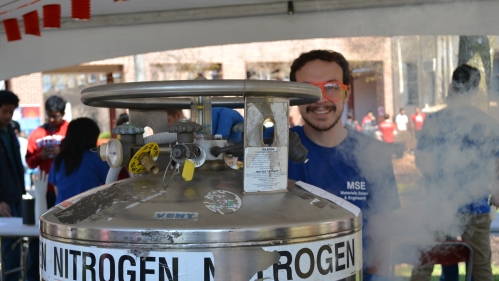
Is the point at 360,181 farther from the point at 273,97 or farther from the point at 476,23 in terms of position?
the point at 476,23

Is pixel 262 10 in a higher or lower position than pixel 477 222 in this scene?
higher

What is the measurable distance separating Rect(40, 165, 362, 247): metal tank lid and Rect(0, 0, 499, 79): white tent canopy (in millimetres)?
1891

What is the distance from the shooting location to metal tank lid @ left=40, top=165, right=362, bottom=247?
115 centimetres

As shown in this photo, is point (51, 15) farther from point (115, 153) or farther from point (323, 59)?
point (115, 153)

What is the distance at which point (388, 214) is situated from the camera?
2.37 metres

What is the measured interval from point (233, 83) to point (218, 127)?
1031mm

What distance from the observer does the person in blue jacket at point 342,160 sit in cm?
226

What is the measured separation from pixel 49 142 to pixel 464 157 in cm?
354

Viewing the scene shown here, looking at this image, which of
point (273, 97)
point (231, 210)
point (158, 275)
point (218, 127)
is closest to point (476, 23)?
point (218, 127)

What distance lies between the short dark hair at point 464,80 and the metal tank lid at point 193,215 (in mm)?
2448

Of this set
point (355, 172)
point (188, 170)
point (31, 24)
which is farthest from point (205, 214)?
point (31, 24)

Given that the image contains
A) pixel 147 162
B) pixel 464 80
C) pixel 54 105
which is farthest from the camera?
pixel 54 105

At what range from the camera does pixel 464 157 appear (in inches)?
113

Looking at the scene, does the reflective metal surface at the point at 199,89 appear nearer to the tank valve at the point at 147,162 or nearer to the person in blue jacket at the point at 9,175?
the tank valve at the point at 147,162
